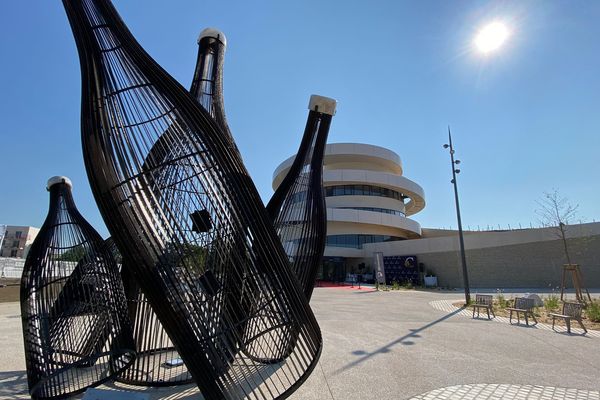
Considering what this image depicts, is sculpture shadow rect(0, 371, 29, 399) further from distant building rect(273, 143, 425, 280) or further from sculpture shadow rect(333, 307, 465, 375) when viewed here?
distant building rect(273, 143, 425, 280)

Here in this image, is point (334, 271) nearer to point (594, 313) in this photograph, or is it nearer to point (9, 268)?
point (9, 268)

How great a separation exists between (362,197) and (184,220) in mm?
33089

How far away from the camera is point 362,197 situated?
3638 cm

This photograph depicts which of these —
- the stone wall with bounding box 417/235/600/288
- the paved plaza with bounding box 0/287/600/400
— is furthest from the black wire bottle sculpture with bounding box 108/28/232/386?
the stone wall with bounding box 417/235/600/288

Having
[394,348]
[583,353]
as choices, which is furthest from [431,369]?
[583,353]

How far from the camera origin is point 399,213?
39125 millimetres

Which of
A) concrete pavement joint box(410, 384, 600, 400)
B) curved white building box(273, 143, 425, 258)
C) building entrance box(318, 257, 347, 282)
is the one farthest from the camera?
building entrance box(318, 257, 347, 282)

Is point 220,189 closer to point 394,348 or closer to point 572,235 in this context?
point 394,348

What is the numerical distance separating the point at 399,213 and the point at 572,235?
674 inches

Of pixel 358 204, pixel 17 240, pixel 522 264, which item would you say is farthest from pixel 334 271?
pixel 17 240

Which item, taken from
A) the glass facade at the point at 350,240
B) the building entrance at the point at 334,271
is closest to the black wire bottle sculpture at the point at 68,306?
the glass facade at the point at 350,240

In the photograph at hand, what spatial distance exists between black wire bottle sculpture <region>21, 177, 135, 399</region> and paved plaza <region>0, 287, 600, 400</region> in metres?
0.54

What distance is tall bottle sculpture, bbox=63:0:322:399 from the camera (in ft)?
10.9

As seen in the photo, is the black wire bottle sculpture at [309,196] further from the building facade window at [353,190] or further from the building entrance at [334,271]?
the building facade window at [353,190]
